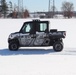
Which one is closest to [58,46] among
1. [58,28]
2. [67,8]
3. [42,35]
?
[42,35]

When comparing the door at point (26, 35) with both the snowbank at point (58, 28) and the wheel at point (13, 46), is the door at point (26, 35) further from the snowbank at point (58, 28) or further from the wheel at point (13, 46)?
the snowbank at point (58, 28)

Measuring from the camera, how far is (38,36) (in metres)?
13.3

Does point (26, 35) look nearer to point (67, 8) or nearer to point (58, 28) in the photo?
point (58, 28)

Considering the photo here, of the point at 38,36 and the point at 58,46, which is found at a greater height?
the point at 38,36

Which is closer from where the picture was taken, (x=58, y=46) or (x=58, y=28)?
(x=58, y=46)

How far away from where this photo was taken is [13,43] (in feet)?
44.8

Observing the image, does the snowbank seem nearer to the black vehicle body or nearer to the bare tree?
the black vehicle body
